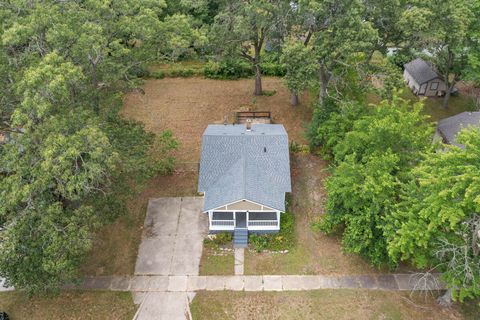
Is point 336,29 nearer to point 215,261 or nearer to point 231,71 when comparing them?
point 215,261

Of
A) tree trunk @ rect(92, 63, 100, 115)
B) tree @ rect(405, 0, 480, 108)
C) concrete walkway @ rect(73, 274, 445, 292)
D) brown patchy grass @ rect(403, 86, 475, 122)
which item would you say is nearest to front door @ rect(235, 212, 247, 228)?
concrete walkway @ rect(73, 274, 445, 292)

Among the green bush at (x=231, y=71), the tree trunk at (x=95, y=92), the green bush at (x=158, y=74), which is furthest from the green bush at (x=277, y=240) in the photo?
the green bush at (x=158, y=74)

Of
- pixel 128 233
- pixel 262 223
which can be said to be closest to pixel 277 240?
pixel 262 223

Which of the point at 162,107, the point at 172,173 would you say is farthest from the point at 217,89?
the point at 172,173

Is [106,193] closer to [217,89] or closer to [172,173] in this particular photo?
[172,173]

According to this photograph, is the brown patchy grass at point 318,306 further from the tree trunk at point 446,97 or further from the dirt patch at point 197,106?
the tree trunk at point 446,97
